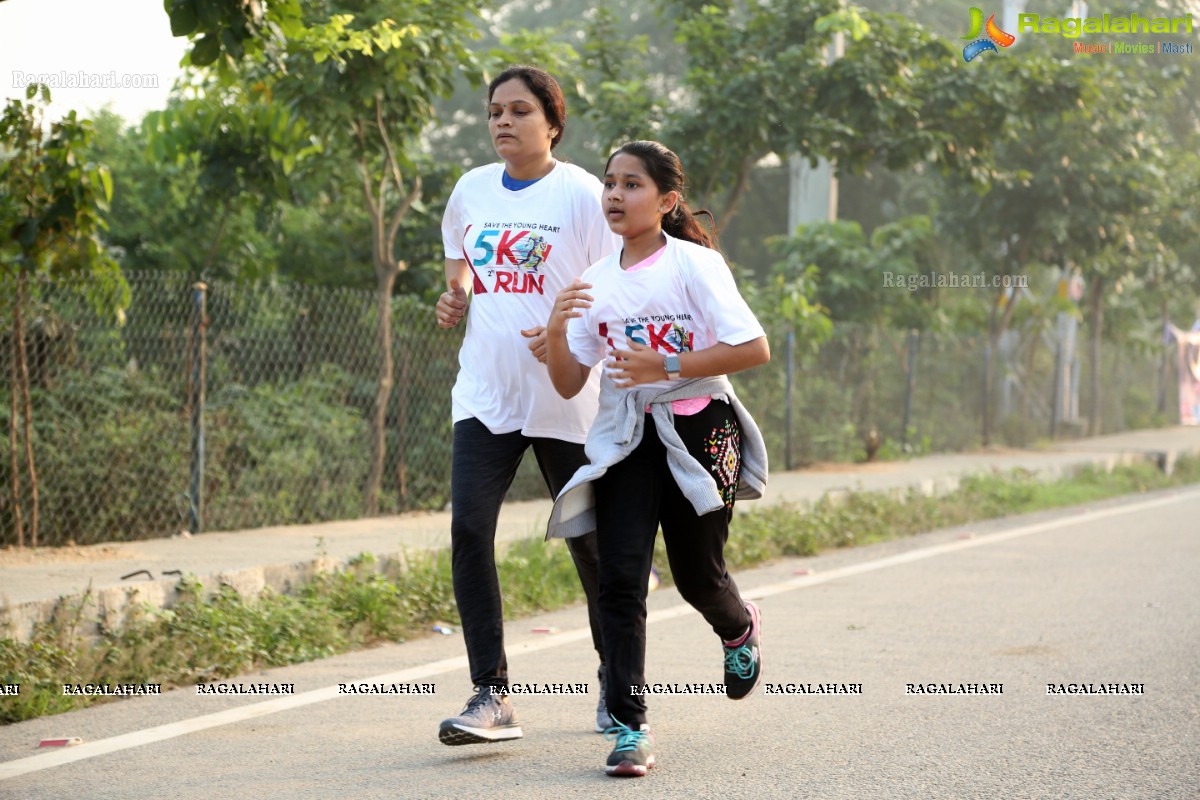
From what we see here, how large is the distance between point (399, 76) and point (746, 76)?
12.7ft

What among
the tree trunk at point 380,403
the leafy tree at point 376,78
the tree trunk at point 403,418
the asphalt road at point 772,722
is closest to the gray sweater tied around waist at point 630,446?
the asphalt road at point 772,722

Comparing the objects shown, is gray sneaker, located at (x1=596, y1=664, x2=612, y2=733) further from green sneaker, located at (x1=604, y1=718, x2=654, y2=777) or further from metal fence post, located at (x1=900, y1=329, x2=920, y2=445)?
metal fence post, located at (x1=900, y1=329, x2=920, y2=445)

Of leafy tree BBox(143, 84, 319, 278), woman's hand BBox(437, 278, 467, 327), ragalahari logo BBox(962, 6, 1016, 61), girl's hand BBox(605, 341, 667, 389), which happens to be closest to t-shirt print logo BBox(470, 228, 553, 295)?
woman's hand BBox(437, 278, 467, 327)

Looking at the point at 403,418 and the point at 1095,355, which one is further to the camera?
the point at 1095,355

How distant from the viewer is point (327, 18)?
8711mm

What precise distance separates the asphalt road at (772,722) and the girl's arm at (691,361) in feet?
3.51

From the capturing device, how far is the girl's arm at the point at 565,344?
398 cm

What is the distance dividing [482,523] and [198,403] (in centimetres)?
459

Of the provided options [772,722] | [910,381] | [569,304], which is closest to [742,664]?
[772,722]

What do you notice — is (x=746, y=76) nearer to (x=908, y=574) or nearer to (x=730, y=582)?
(x=908, y=574)

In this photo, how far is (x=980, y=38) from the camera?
1347 centimetres

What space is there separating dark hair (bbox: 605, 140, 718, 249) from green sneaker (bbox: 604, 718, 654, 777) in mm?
1378

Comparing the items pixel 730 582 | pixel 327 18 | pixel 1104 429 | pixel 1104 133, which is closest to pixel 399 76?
pixel 327 18

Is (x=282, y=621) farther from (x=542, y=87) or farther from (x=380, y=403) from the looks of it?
(x=380, y=403)
